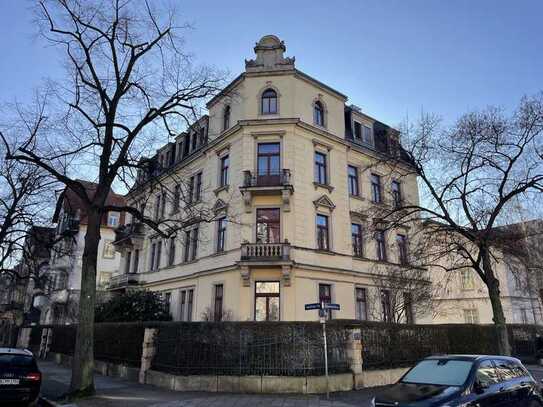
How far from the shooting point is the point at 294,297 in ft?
68.1

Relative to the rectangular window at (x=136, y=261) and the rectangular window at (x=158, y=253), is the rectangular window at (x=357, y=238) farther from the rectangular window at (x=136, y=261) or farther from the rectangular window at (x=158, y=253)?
the rectangular window at (x=136, y=261)

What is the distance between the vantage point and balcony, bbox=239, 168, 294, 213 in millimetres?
21766

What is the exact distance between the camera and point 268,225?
2222 cm

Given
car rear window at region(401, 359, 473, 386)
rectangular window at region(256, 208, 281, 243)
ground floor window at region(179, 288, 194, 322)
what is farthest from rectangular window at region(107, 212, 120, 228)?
car rear window at region(401, 359, 473, 386)

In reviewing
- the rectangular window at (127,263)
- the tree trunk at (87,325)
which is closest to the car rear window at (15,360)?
the tree trunk at (87,325)

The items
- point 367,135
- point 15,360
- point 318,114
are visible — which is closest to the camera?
point 15,360

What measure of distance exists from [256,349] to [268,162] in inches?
479

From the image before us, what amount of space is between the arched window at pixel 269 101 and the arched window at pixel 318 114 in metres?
2.72

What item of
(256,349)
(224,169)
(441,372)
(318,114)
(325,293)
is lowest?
(441,372)

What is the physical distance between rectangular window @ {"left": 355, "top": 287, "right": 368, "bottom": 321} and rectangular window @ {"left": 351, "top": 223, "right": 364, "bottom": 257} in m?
2.28

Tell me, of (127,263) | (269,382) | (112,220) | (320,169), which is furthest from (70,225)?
(269,382)

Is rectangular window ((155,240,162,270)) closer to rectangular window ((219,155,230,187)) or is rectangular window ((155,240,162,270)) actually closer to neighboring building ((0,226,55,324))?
neighboring building ((0,226,55,324))

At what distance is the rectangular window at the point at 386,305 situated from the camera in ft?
80.3

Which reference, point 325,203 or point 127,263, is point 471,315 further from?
point 127,263
